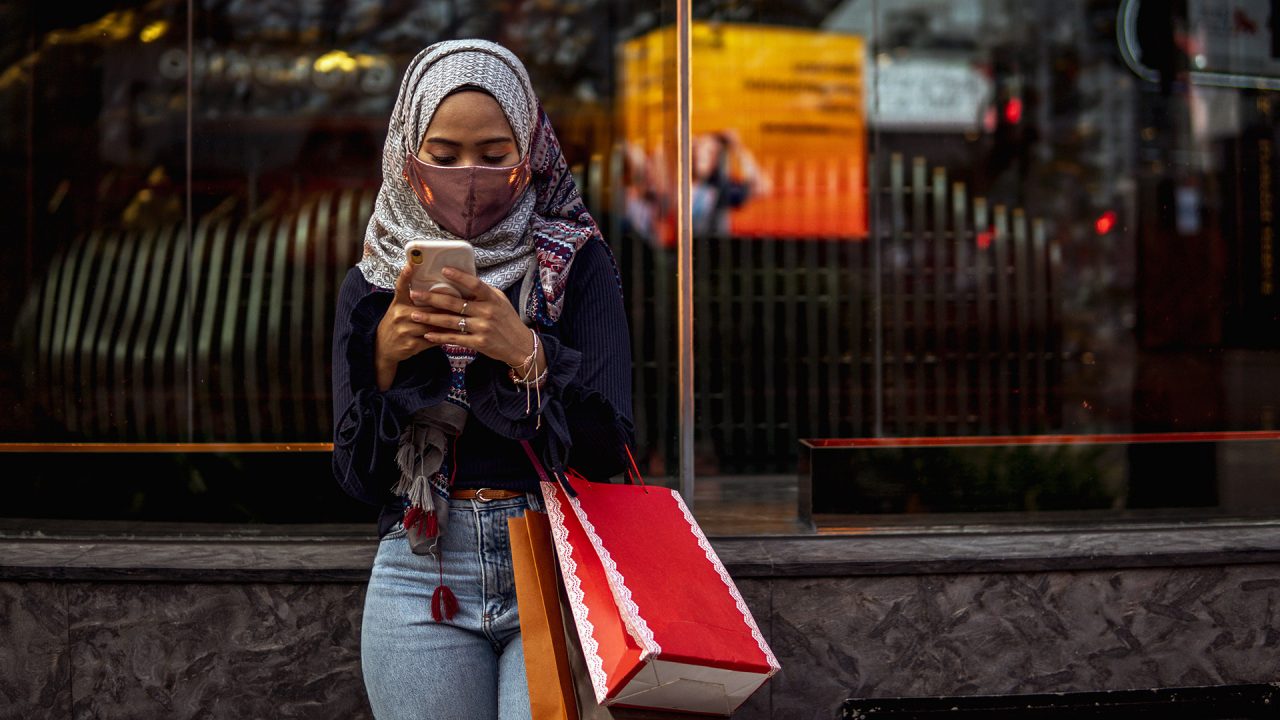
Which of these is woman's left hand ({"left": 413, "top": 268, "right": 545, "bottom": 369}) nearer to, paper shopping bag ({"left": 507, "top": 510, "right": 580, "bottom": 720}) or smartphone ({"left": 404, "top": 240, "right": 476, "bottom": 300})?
smartphone ({"left": 404, "top": 240, "right": 476, "bottom": 300})

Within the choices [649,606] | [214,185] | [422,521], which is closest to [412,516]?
[422,521]

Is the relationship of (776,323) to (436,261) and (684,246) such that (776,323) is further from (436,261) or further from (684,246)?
(436,261)

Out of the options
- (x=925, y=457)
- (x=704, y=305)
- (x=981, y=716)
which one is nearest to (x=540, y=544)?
(x=981, y=716)

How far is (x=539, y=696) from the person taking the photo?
1691mm

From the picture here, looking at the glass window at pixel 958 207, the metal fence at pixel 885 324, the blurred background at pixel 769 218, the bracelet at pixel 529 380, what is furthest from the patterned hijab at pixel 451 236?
the metal fence at pixel 885 324

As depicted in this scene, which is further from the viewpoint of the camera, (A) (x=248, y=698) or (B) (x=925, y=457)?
(B) (x=925, y=457)

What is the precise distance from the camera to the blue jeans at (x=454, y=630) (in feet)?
5.93

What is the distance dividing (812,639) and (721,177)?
3302 millimetres

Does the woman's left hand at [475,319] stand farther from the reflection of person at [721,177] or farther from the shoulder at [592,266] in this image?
the reflection of person at [721,177]

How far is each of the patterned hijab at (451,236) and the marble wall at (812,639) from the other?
164cm

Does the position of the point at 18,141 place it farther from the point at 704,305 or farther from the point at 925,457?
the point at 925,457

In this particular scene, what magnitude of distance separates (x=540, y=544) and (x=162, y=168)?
14.7 ft

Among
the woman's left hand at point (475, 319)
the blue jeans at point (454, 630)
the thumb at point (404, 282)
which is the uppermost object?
the thumb at point (404, 282)

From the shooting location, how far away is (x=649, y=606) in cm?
156
